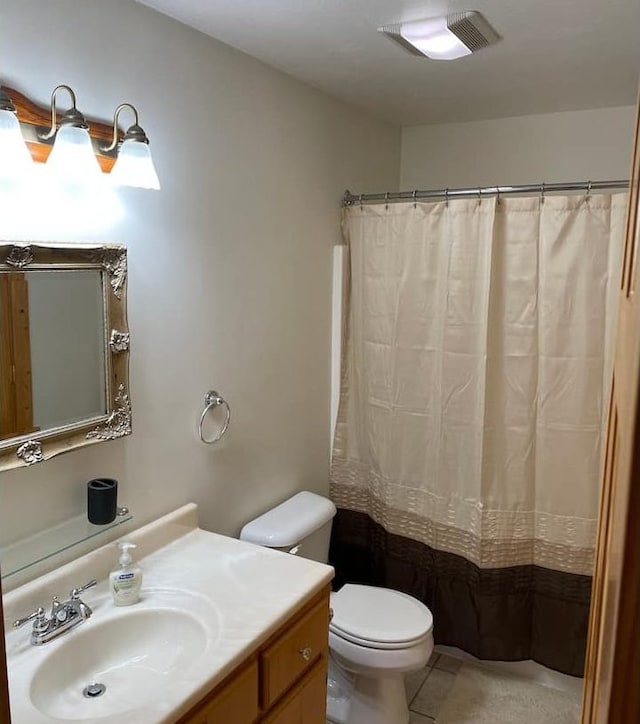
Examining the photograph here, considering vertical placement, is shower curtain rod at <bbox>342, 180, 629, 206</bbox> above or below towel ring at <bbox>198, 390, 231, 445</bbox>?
above

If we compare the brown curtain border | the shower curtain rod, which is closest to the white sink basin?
the brown curtain border

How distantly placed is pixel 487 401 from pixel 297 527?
0.86 metres

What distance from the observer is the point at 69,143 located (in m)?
1.52

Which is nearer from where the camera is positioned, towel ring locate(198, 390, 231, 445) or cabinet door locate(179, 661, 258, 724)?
cabinet door locate(179, 661, 258, 724)

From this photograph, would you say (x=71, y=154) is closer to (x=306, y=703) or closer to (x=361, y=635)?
(x=306, y=703)

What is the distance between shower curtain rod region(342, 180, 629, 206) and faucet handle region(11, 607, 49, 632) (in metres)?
1.91

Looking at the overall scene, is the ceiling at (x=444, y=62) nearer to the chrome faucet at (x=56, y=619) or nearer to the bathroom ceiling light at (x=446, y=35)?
the bathroom ceiling light at (x=446, y=35)

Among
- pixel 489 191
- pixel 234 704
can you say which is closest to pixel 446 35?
pixel 489 191

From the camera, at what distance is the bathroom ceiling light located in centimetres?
185

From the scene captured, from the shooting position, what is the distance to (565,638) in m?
2.52

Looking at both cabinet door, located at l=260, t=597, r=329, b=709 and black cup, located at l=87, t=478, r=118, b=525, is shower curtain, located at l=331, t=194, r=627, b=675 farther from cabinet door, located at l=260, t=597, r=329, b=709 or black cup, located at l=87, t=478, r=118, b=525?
black cup, located at l=87, t=478, r=118, b=525

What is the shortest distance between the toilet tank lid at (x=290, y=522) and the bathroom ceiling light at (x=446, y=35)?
1.64 metres

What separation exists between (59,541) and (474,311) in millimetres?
1644

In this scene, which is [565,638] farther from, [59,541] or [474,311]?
[59,541]
